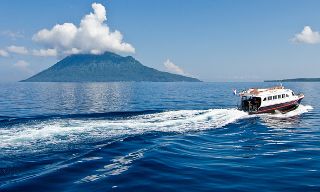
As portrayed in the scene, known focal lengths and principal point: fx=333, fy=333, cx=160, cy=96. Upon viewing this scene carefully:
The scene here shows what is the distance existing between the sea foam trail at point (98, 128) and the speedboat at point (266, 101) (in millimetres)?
3435

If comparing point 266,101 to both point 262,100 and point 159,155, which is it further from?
point 159,155

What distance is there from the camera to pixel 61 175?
2180cm

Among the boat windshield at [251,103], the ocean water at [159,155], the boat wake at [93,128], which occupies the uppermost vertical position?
the boat windshield at [251,103]

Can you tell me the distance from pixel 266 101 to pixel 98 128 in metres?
30.1

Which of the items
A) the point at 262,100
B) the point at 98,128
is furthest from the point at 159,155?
the point at 262,100

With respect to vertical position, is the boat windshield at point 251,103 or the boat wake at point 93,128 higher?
the boat windshield at point 251,103

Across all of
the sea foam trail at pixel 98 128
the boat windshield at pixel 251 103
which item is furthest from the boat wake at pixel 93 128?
the boat windshield at pixel 251 103

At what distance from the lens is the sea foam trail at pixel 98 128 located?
3316 cm

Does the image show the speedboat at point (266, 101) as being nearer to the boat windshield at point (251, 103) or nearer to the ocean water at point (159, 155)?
the boat windshield at point (251, 103)

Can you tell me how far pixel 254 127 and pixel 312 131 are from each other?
6.83 metres

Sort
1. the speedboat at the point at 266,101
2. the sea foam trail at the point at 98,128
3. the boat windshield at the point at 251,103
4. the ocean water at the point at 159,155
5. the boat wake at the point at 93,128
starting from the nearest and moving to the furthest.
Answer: the ocean water at the point at 159,155 < the boat wake at the point at 93,128 < the sea foam trail at the point at 98,128 < the speedboat at the point at 266,101 < the boat windshield at the point at 251,103

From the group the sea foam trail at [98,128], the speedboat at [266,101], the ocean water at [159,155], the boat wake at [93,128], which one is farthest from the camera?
the speedboat at [266,101]

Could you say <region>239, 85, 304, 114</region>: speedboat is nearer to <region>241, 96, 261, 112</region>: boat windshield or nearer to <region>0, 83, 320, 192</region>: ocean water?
<region>241, 96, 261, 112</region>: boat windshield

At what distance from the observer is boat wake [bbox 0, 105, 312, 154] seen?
31.9 m
